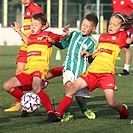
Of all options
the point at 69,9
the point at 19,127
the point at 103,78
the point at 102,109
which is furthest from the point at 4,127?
the point at 69,9

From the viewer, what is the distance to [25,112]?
8.91 meters

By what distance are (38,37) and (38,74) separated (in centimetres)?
61

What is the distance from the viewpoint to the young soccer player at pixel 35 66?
351 inches

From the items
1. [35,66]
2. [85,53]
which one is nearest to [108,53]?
[85,53]

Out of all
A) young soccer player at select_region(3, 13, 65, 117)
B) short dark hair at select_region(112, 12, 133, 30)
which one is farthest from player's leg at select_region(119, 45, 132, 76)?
short dark hair at select_region(112, 12, 133, 30)

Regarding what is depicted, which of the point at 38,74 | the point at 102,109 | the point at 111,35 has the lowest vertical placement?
the point at 102,109

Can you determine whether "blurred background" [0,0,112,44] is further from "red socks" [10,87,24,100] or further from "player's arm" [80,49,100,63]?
"player's arm" [80,49,100,63]

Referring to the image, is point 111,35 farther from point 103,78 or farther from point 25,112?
point 25,112

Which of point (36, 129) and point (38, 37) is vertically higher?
point (38, 37)

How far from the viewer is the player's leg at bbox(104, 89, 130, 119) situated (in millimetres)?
8586

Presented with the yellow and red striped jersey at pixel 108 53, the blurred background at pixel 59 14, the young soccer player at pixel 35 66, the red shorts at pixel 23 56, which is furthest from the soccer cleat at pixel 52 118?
the blurred background at pixel 59 14

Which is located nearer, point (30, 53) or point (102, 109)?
point (30, 53)

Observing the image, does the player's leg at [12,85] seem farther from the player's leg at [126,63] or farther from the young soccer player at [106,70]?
the player's leg at [126,63]

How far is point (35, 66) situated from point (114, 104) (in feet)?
4.10
